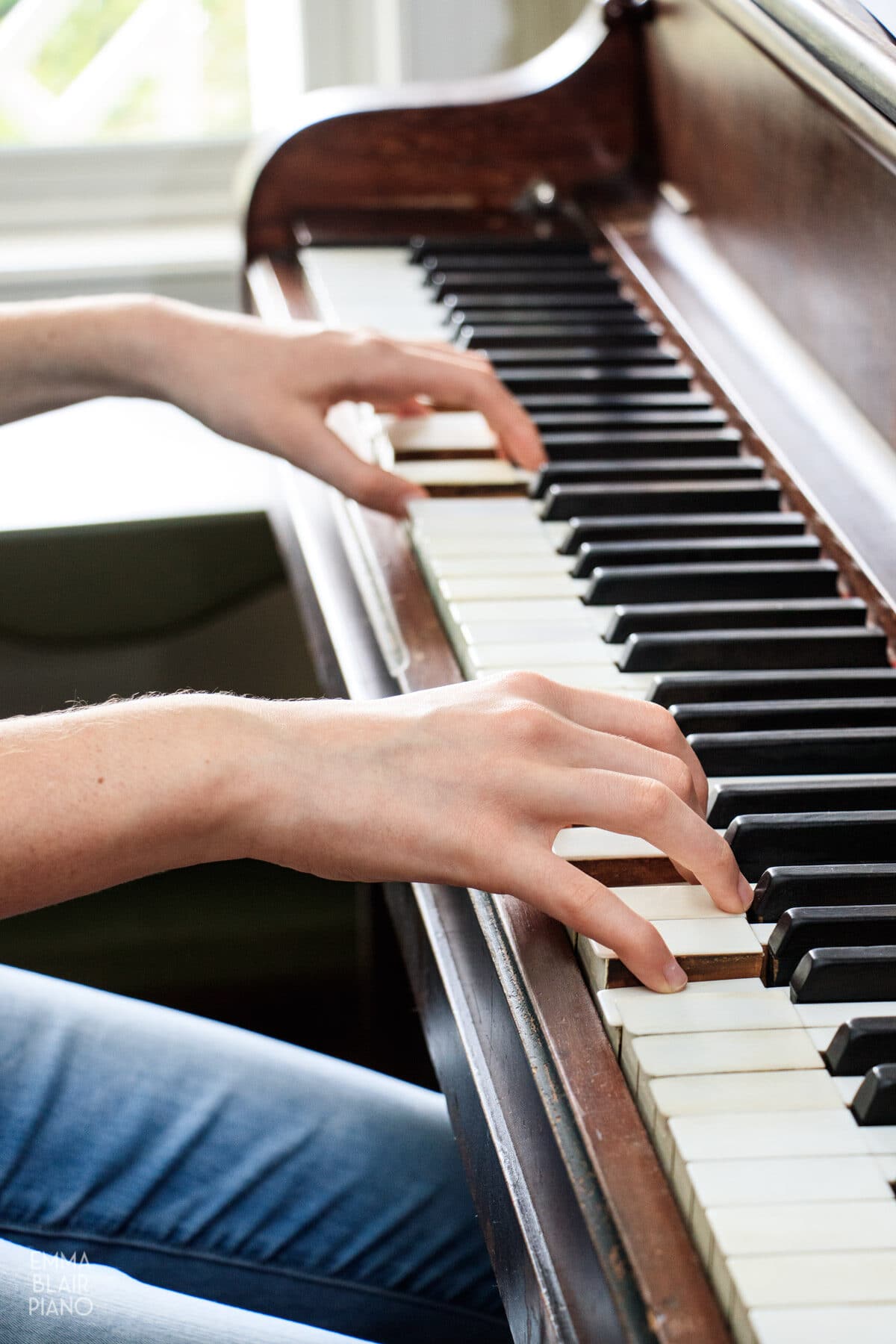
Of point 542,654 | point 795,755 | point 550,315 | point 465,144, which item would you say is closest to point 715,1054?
point 795,755

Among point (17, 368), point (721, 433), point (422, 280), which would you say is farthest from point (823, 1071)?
point (422, 280)

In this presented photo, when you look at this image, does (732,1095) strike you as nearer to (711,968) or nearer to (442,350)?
(711,968)

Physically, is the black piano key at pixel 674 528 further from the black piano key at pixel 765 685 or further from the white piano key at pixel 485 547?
the black piano key at pixel 765 685

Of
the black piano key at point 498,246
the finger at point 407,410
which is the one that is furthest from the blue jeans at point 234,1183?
the black piano key at point 498,246

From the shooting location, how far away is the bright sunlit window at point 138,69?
2615mm

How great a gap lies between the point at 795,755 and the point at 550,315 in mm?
724

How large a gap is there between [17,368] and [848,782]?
0.83 metres

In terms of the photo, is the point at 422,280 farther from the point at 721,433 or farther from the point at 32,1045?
the point at 32,1045

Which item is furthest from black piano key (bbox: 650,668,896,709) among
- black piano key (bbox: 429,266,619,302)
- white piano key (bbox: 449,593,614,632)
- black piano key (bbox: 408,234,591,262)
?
black piano key (bbox: 408,234,591,262)

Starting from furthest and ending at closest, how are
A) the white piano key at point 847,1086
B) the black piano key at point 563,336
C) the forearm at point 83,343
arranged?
the black piano key at point 563,336 → the forearm at point 83,343 → the white piano key at point 847,1086

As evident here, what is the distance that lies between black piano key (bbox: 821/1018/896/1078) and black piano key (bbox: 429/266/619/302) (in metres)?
0.98

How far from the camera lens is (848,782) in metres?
0.82

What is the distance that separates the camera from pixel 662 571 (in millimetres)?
1046

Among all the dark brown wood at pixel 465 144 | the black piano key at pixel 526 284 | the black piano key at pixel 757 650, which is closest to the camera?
the black piano key at pixel 757 650
